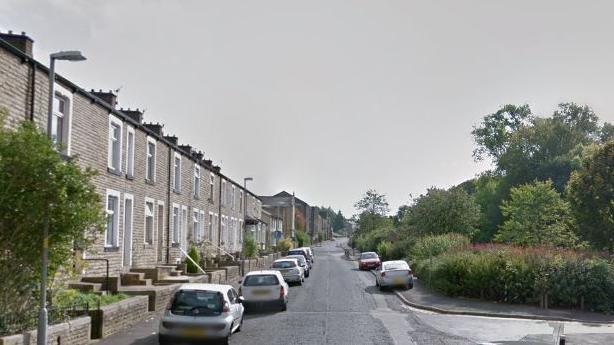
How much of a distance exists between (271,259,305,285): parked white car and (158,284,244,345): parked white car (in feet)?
60.6

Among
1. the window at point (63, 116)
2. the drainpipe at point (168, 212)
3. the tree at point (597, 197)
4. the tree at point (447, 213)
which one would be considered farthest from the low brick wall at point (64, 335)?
the tree at point (447, 213)

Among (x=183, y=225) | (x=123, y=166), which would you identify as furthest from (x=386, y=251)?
(x=123, y=166)

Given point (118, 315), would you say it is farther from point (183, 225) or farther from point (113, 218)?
point (183, 225)

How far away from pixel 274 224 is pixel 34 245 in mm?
75353

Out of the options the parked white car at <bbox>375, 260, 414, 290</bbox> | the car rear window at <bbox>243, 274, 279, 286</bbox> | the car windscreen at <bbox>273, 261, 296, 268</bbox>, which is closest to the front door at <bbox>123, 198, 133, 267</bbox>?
the car rear window at <bbox>243, 274, 279, 286</bbox>

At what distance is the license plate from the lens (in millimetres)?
13750

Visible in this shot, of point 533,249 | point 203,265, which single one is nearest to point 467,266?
point 533,249

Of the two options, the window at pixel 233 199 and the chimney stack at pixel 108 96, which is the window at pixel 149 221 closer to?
the chimney stack at pixel 108 96

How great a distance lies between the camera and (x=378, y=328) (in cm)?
1756

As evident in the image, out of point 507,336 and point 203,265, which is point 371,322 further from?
point 203,265

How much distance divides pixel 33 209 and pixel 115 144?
13.2 m

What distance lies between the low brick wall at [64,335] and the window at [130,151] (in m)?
11.9

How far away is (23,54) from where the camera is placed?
640 inches

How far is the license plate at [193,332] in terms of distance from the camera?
13.8 m
